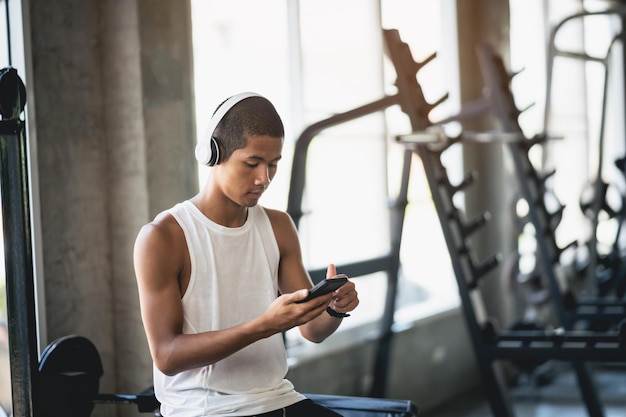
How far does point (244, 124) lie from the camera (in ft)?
5.96

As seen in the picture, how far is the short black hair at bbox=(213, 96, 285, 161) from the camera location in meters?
1.82

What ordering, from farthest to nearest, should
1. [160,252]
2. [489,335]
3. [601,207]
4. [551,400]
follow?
[601,207] → [551,400] → [489,335] → [160,252]

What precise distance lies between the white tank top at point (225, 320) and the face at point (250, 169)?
10 cm

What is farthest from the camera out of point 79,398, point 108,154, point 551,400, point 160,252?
point 551,400

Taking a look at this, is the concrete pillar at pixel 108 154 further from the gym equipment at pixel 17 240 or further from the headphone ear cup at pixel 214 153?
the headphone ear cup at pixel 214 153

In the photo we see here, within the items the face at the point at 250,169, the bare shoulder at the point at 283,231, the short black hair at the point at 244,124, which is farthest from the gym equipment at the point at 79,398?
the short black hair at the point at 244,124

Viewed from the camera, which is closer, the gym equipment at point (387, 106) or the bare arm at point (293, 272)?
the bare arm at point (293, 272)

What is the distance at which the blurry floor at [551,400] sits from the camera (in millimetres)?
4141

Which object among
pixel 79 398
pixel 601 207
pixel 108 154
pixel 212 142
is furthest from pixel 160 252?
pixel 601 207

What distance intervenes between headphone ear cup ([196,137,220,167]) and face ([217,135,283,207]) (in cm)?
3

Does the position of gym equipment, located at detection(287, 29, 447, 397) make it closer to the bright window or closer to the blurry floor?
the bright window

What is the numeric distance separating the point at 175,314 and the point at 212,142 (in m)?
0.41

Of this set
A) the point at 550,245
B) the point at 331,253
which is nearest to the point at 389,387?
the point at 331,253

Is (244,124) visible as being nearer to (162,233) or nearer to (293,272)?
(162,233)
